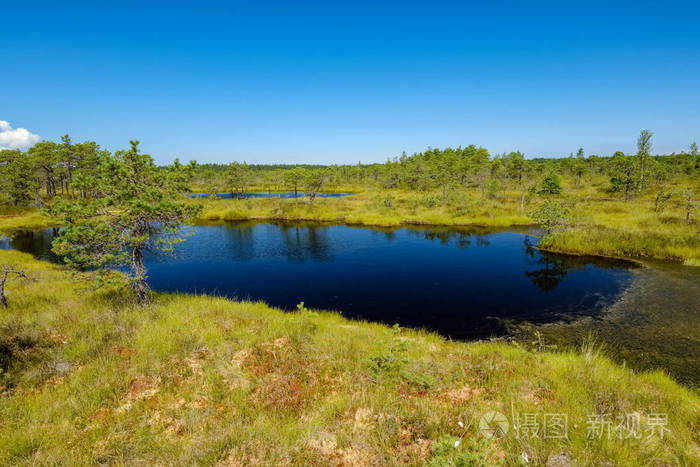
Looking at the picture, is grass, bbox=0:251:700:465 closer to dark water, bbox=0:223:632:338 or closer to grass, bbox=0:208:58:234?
dark water, bbox=0:223:632:338

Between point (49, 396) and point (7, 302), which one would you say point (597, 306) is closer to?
point (49, 396)

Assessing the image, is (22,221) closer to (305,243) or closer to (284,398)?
(305,243)

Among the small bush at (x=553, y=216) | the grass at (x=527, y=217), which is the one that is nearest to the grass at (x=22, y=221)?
the grass at (x=527, y=217)

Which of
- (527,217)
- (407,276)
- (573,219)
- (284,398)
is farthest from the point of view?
(527,217)

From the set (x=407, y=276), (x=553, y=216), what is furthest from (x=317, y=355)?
(x=553, y=216)

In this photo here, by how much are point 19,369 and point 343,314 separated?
13752 millimetres

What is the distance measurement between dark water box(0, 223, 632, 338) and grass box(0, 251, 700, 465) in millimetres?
8133

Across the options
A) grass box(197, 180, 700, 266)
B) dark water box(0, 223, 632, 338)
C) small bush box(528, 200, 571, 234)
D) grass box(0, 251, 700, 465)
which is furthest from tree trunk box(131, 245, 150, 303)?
grass box(197, 180, 700, 266)

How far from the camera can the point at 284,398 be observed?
6.71 m

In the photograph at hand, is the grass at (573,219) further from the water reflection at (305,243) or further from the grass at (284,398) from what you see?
the grass at (284,398)

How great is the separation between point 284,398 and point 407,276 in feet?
66.0

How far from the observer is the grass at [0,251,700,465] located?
197 inches

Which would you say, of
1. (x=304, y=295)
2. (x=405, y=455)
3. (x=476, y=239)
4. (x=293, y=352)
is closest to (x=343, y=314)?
(x=304, y=295)

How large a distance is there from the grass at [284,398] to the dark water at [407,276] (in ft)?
26.7
